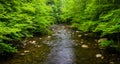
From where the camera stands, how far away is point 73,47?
11180 millimetres

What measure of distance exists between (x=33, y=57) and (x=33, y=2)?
638 centimetres

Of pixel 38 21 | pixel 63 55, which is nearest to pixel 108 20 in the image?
pixel 63 55

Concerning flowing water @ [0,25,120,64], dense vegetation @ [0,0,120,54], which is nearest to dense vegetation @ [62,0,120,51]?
dense vegetation @ [0,0,120,54]

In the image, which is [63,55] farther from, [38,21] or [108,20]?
[38,21]

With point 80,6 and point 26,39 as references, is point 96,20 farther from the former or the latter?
point 80,6

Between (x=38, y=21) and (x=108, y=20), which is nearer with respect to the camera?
(x=108, y=20)

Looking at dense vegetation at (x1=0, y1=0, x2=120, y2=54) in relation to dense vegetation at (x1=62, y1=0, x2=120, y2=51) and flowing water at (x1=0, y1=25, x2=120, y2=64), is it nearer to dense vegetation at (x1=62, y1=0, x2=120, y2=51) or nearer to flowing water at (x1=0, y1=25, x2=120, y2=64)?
dense vegetation at (x1=62, y1=0, x2=120, y2=51)

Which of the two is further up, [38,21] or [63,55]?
[38,21]

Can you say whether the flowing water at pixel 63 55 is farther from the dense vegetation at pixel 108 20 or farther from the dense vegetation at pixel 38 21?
the dense vegetation at pixel 108 20

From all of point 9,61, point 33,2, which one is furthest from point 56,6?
point 9,61

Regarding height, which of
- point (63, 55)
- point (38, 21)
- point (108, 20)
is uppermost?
point (108, 20)

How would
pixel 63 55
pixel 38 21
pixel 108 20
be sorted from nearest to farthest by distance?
1. pixel 108 20
2. pixel 63 55
3. pixel 38 21

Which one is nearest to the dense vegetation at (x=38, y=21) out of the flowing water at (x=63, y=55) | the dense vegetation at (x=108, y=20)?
the dense vegetation at (x=108, y=20)

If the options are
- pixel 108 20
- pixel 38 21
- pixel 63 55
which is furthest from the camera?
pixel 38 21
